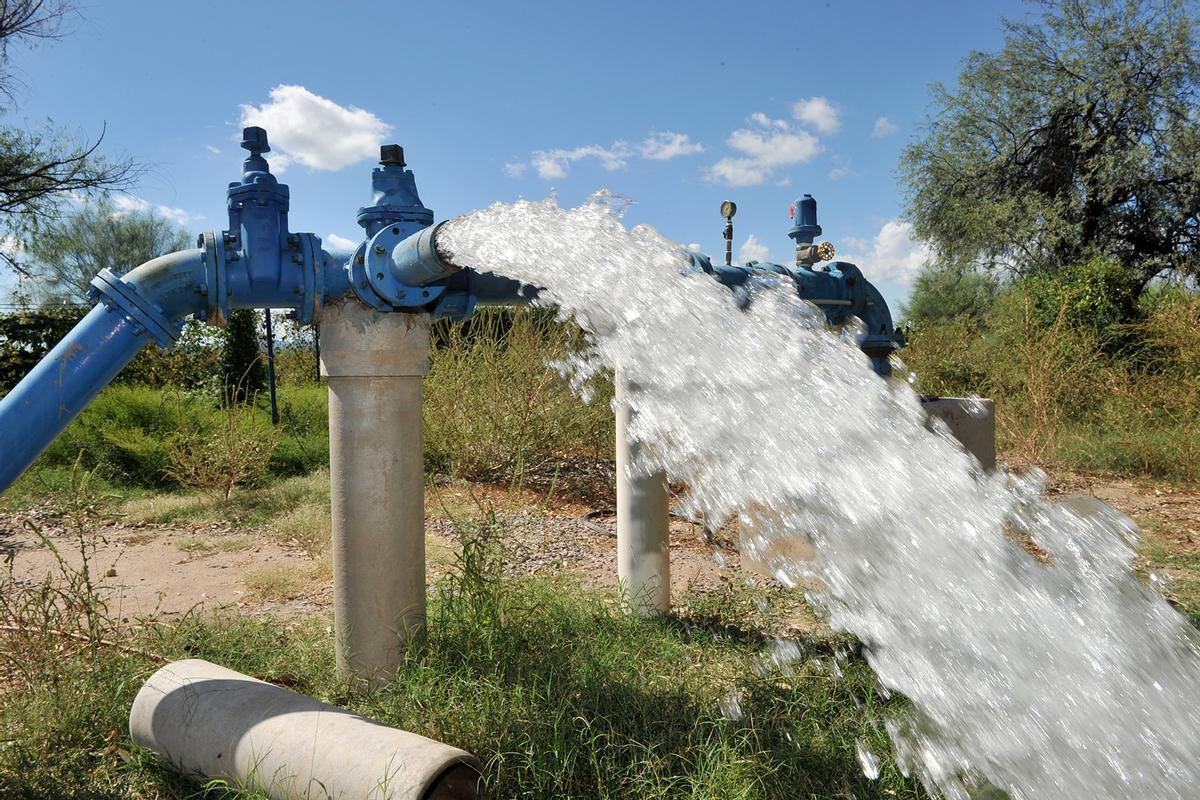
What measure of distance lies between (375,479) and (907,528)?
169 cm

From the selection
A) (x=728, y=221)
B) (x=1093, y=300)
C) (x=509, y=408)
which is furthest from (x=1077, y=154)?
(x=509, y=408)

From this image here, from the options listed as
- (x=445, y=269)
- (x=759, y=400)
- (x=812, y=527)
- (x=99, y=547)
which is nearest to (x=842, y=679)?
(x=812, y=527)

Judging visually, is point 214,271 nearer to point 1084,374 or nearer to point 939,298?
point 1084,374

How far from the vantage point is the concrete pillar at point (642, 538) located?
348cm

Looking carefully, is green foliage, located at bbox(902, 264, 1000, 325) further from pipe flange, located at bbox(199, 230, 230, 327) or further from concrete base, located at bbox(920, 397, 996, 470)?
pipe flange, located at bbox(199, 230, 230, 327)

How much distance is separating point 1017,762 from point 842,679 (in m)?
1.10

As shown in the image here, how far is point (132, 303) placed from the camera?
234 cm

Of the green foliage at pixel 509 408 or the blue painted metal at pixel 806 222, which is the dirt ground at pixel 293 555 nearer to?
the green foliage at pixel 509 408

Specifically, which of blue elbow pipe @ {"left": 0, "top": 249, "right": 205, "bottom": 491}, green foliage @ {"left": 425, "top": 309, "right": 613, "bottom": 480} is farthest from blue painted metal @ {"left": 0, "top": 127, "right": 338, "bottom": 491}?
green foliage @ {"left": 425, "top": 309, "right": 613, "bottom": 480}

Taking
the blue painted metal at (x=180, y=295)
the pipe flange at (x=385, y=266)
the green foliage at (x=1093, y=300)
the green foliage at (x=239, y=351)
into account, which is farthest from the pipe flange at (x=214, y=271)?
the green foliage at (x=1093, y=300)

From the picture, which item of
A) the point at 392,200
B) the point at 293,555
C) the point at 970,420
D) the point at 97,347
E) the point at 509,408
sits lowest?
the point at 293,555

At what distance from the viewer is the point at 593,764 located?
221 cm

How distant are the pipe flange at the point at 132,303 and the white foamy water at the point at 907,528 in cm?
93

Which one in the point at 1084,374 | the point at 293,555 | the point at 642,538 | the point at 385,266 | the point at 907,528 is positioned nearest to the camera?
the point at 907,528
